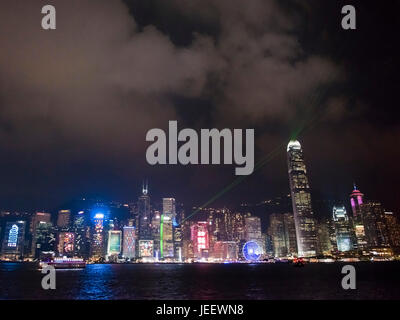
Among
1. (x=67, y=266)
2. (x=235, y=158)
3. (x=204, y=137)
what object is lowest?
(x=67, y=266)
